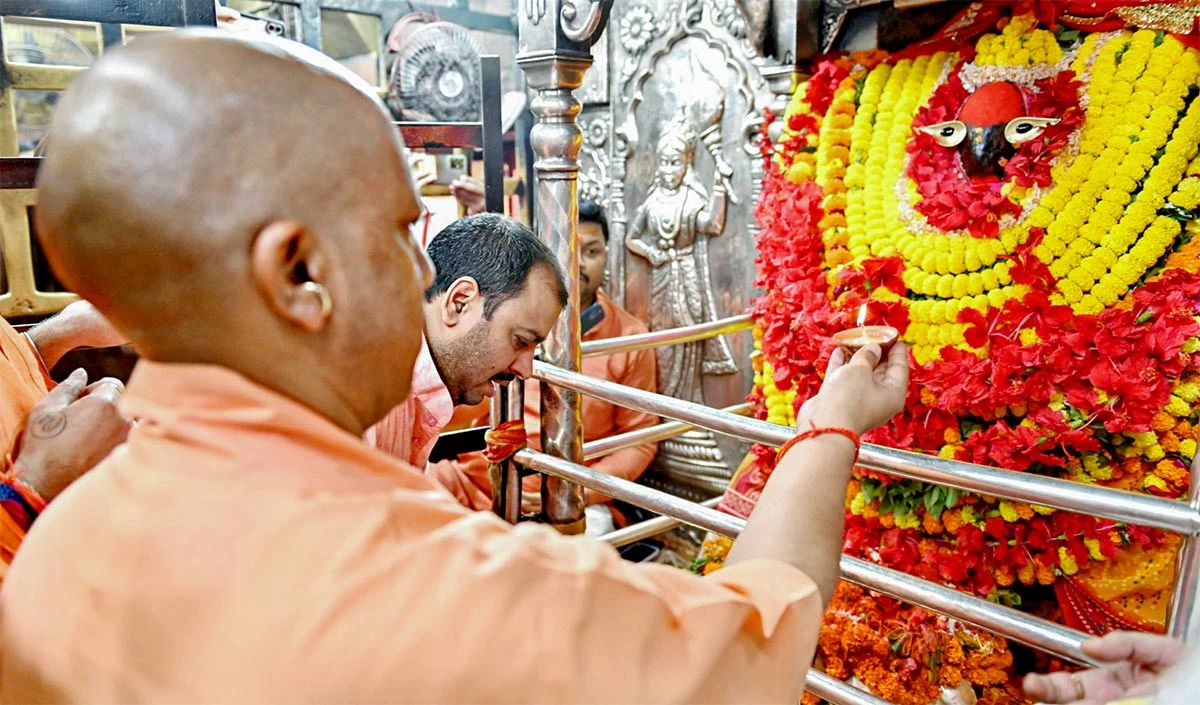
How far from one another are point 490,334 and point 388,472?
1.10 meters

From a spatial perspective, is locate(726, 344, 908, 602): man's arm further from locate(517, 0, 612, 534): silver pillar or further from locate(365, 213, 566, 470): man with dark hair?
locate(517, 0, 612, 534): silver pillar

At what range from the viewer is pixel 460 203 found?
4.74 metres

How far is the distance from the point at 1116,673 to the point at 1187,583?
198 mm

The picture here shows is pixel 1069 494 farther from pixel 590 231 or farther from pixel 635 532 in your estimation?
pixel 590 231

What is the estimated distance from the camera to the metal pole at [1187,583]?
46.9 inches

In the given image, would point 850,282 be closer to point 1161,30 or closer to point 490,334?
point 1161,30

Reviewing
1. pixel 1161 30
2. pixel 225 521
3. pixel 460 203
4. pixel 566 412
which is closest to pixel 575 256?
pixel 566 412

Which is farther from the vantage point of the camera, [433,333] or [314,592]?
[433,333]

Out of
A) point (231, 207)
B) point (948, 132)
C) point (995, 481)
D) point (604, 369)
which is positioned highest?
point (948, 132)

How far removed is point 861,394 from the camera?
4.00 ft

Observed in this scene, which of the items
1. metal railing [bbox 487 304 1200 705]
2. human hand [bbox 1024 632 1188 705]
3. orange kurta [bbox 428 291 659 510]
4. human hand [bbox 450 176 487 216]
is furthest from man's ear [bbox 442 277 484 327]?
human hand [bbox 450 176 487 216]

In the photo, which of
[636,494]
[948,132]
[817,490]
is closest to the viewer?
[817,490]

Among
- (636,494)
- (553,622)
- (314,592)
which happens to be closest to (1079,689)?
(553,622)

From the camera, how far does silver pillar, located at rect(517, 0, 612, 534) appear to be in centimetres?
218
